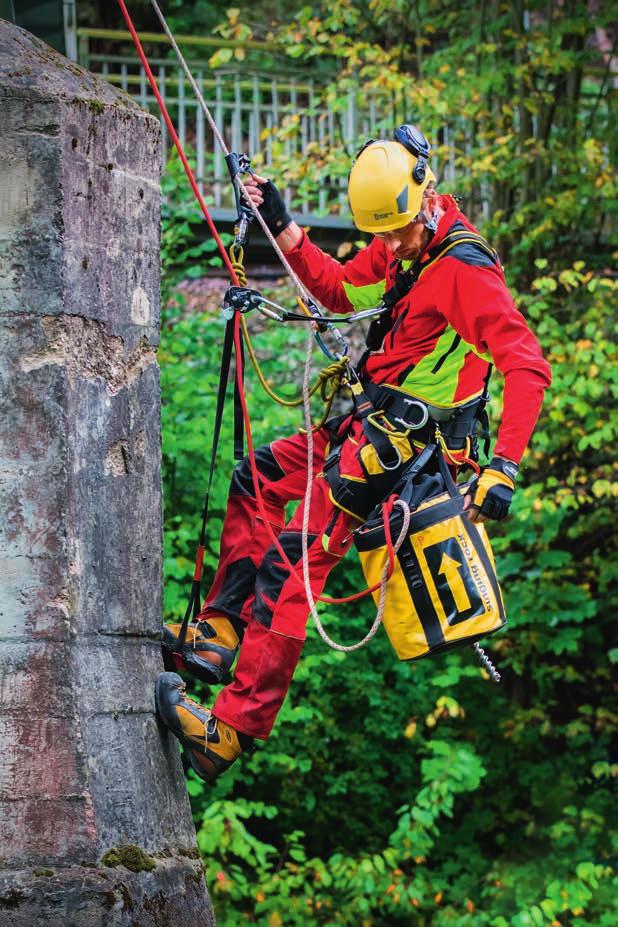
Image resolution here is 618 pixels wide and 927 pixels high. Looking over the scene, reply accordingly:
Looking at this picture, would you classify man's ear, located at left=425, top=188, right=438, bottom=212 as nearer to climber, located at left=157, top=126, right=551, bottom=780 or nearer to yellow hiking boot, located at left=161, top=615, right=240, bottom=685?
climber, located at left=157, top=126, right=551, bottom=780

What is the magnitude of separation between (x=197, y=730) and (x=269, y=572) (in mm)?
525

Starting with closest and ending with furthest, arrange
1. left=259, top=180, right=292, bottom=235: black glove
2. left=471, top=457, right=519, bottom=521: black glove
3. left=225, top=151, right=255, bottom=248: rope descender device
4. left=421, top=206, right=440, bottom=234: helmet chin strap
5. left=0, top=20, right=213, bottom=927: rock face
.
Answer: left=0, top=20, right=213, bottom=927: rock face
left=471, top=457, right=519, bottom=521: black glove
left=421, top=206, right=440, bottom=234: helmet chin strap
left=225, top=151, right=255, bottom=248: rope descender device
left=259, top=180, right=292, bottom=235: black glove

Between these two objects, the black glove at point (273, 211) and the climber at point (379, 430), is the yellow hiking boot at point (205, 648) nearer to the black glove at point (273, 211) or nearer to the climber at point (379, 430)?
the climber at point (379, 430)

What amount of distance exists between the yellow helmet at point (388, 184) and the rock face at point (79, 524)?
0.62 m

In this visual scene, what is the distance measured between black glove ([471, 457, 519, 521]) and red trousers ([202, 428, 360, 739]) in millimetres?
481

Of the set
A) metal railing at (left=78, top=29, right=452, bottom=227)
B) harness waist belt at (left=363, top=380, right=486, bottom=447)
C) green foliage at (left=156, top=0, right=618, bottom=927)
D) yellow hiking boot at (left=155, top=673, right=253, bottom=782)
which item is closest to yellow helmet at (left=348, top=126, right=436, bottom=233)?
harness waist belt at (left=363, top=380, right=486, bottom=447)

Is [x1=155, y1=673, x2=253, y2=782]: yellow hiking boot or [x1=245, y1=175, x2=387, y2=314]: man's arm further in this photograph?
[x1=245, y1=175, x2=387, y2=314]: man's arm

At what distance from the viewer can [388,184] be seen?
3.93 metres

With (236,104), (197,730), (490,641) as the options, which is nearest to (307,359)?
(197,730)

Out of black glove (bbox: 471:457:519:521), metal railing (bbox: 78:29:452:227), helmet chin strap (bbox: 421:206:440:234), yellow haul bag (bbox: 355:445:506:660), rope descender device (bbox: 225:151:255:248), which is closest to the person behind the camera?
black glove (bbox: 471:457:519:521)

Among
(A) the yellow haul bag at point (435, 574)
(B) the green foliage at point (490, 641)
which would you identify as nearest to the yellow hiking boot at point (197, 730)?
(A) the yellow haul bag at point (435, 574)

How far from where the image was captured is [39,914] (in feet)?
10.8

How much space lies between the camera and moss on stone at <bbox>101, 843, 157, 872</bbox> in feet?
11.3

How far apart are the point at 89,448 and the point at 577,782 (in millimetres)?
7301
